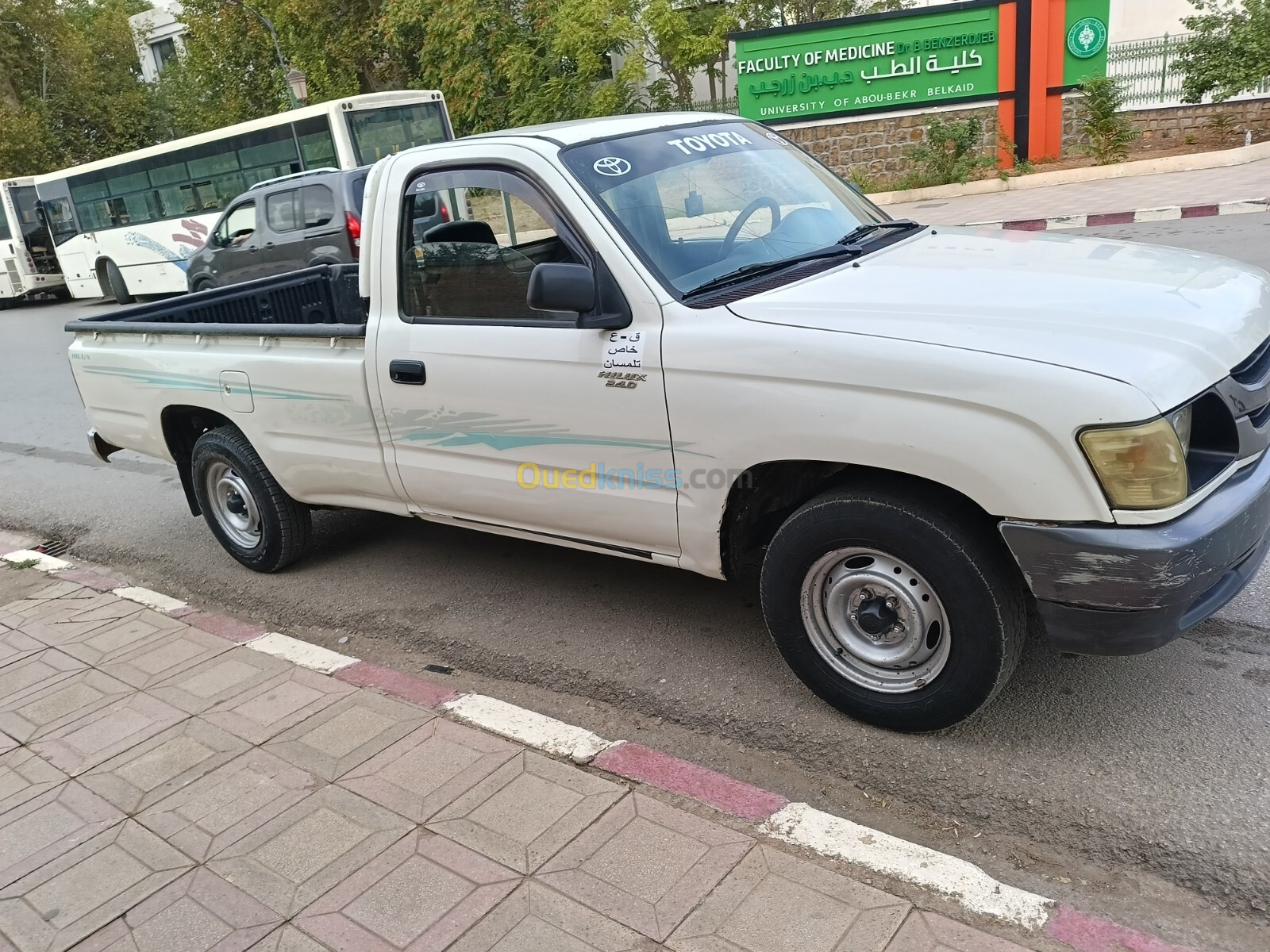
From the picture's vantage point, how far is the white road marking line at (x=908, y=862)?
248 cm

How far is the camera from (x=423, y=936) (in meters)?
2.60

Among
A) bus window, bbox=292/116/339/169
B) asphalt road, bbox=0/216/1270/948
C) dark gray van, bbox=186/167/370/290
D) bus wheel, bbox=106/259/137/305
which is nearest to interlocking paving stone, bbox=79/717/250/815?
asphalt road, bbox=0/216/1270/948

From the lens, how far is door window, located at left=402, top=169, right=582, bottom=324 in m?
3.75

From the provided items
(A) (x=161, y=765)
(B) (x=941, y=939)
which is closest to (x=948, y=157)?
(A) (x=161, y=765)

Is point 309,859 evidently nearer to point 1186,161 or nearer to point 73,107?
point 1186,161

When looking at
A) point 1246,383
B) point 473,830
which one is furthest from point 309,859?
point 1246,383

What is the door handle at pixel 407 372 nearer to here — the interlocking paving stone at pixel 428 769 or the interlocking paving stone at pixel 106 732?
the interlocking paving stone at pixel 428 769

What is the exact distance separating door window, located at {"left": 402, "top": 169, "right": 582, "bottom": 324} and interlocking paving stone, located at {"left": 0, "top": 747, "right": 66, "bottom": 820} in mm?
2093

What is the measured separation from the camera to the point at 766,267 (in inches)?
139

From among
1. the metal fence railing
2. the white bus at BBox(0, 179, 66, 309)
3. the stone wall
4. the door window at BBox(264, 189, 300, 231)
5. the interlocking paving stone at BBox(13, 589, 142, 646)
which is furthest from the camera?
the white bus at BBox(0, 179, 66, 309)

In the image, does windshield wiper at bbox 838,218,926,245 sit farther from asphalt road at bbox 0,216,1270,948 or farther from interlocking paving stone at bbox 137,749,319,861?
interlocking paving stone at bbox 137,749,319,861

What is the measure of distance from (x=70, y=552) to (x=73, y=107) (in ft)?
117

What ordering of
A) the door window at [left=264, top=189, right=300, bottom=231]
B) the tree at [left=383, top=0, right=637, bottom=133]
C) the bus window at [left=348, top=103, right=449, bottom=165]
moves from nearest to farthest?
the door window at [left=264, top=189, right=300, bottom=231] → the bus window at [left=348, top=103, right=449, bottom=165] → the tree at [left=383, top=0, right=637, bottom=133]

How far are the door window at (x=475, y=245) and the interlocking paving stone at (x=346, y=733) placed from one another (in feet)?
4.88
